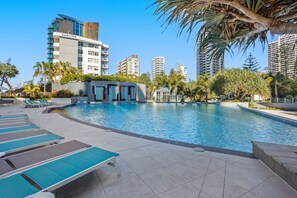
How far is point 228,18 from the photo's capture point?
225cm

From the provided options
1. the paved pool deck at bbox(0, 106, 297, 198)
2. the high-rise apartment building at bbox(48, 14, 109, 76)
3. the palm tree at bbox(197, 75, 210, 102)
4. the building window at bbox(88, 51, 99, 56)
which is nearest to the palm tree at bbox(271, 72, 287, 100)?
the palm tree at bbox(197, 75, 210, 102)

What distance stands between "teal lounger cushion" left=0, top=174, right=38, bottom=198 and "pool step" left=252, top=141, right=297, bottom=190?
3.08m

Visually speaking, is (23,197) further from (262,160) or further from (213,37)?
(262,160)

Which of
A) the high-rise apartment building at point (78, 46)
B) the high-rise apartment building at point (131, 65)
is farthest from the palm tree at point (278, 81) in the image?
the high-rise apartment building at point (131, 65)

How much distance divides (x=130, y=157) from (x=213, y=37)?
8.51 feet

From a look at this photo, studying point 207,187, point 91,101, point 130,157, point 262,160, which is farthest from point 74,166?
point 91,101

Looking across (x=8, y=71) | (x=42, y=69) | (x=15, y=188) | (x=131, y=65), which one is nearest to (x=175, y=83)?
(x=42, y=69)

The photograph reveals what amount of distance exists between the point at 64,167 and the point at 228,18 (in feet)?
9.71

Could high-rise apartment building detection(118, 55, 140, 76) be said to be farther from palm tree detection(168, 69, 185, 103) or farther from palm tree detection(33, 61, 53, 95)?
palm tree detection(168, 69, 185, 103)

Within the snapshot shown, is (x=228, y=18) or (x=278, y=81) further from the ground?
(x=278, y=81)

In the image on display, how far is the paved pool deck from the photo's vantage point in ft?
6.64

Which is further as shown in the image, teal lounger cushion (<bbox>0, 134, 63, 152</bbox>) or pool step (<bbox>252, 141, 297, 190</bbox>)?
teal lounger cushion (<bbox>0, 134, 63, 152</bbox>)

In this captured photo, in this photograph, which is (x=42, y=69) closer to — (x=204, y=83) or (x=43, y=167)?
(x=204, y=83)

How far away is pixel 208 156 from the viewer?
127 inches
